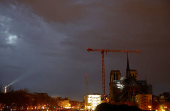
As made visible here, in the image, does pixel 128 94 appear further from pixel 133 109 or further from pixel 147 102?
pixel 133 109

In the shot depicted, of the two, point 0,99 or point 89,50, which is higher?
point 89,50

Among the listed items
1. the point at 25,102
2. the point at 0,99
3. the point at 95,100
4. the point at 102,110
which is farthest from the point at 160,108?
the point at 0,99

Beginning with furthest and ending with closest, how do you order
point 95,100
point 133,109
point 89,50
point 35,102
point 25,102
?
point 89,50 < point 95,100 < point 35,102 < point 25,102 < point 133,109

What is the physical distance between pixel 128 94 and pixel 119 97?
8.04m

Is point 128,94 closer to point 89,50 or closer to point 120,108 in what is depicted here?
point 89,50

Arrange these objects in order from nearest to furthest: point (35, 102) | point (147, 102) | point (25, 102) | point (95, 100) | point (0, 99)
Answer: point (0, 99), point (25, 102), point (35, 102), point (147, 102), point (95, 100)

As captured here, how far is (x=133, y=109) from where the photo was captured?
75312 mm

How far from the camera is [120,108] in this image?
8006 centimetres

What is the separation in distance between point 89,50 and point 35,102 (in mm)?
71464

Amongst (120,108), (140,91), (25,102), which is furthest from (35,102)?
(140,91)

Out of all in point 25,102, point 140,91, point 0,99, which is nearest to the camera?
point 0,99

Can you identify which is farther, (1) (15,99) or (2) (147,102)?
(2) (147,102)

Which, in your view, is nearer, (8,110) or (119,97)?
(8,110)

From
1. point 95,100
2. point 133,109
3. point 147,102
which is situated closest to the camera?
point 133,109
